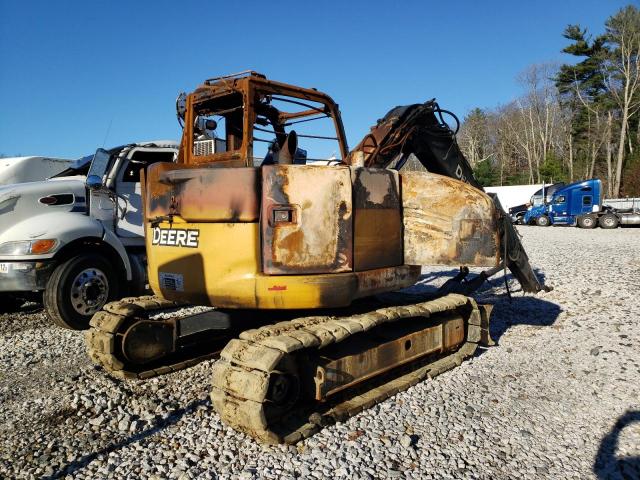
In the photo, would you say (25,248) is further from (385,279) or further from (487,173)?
(487,173)

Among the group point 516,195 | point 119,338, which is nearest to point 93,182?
point 119,338

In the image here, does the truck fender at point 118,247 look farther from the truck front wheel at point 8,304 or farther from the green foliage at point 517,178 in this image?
the green foliage at point 517,178

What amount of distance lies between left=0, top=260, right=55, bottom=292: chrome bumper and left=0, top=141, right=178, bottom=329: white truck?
0.4 inches

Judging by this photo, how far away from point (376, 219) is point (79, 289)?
14.6ft

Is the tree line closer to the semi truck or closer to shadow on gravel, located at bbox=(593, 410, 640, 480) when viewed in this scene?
the semi truck

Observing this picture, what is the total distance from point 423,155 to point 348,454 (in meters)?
3.68

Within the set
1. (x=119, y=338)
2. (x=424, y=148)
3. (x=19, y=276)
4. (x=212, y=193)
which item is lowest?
(x=119, y=338)

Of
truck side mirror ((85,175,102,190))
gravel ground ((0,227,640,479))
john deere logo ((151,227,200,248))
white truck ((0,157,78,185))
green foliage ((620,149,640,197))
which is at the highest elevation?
green foliage ((620,149,640,197))

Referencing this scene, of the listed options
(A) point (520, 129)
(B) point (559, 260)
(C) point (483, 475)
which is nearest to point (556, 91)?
(A) point (520, 129)

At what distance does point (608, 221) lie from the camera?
27.4 m

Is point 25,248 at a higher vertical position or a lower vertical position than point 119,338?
higher

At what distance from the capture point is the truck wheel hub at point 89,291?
21.5 feet

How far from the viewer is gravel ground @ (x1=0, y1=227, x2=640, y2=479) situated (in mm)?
3295

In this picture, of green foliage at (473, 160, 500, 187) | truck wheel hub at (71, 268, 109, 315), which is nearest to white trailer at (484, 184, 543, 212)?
green foliage at (473, 160, 500, 187)
